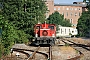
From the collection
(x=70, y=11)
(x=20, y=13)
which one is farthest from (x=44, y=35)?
(x=70, y=11)

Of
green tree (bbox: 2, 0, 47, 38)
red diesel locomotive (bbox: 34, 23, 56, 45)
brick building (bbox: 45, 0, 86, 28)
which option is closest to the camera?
red diesel locomotive (bbox: 34, 23, 56, 45)

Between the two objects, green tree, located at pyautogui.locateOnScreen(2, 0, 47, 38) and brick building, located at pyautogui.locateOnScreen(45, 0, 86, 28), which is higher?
green tree, located at pyautogui.locateOnScreen(2, 0, 47, 38)

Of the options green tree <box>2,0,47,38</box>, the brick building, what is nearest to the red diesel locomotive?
green tree <box>2,0,47,38</box>

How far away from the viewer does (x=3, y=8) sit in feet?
109

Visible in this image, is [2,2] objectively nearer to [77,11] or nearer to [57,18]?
[57,18]

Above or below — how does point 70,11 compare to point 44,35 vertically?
below

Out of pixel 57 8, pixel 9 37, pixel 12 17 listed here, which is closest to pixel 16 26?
pixel 12 17

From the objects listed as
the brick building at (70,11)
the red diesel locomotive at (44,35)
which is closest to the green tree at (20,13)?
the red diesel locomotive at (44,35)

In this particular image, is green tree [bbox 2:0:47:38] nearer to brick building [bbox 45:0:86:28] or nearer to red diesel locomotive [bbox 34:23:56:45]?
red diesel locomotive [bbox 34:23:56:45]

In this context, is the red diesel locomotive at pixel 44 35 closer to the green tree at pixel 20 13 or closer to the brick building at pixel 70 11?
the green tree at pixel 20 13

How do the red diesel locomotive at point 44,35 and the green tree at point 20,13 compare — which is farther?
the green tree at point 20,13

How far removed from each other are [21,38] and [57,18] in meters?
97.2

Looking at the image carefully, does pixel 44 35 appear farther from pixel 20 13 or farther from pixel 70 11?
pixel 70 11

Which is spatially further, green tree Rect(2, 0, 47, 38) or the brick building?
the brick building
